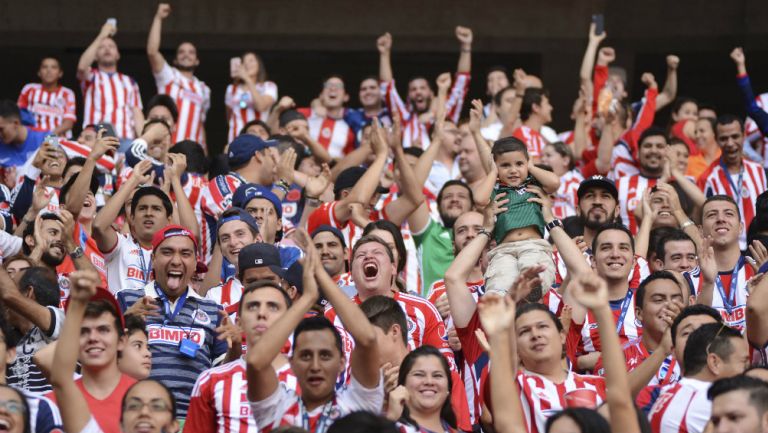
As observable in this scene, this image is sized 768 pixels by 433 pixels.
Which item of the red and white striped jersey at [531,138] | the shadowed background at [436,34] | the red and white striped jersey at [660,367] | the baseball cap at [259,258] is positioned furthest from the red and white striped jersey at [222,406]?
the shadowed background at [436,34]

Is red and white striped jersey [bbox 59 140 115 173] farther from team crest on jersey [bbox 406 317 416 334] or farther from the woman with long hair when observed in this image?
the woman with long hair

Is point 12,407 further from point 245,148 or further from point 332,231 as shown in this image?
point 245,148

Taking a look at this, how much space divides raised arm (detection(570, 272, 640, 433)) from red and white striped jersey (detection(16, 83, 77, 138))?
9.62 m

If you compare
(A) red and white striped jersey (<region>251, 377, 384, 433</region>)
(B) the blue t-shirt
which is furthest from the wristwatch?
(B) the blue t-shirt

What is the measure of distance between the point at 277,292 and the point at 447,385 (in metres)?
0.94

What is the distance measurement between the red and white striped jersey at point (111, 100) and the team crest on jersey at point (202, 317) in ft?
22.3

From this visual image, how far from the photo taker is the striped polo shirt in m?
7.40

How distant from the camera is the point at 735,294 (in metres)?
8.92

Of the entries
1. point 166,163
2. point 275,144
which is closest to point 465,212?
point 275,144

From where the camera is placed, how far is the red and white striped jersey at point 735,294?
27.4 feet

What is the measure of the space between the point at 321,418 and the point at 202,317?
1820 millimetres

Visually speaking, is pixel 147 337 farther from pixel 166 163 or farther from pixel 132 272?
pixel 166 163

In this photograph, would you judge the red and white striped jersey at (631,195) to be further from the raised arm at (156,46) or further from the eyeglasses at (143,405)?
the eyeglasses at (143,405)

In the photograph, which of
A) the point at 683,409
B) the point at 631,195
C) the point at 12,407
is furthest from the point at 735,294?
the point at 12,407
